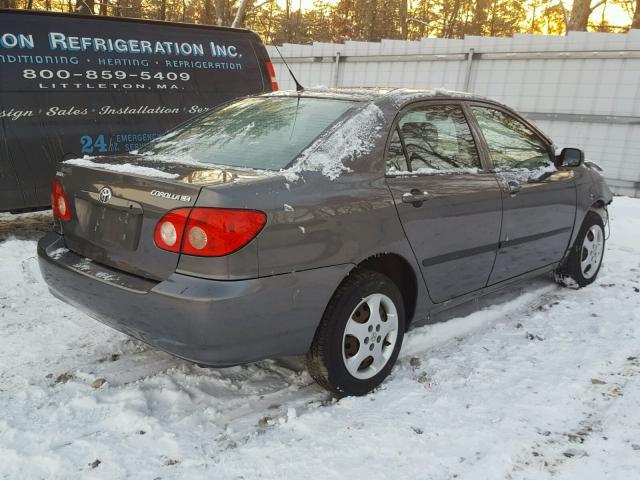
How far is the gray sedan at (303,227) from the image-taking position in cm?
239

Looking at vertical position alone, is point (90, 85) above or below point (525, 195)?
above

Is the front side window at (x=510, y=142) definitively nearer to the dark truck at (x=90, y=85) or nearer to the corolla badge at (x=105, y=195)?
the corolla badge at (x=105, y=195)

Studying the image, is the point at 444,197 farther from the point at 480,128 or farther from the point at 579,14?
the point at 579,14

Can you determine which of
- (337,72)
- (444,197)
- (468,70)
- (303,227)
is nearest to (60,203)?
(303,227)

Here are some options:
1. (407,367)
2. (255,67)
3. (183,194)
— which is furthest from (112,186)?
(255,67)

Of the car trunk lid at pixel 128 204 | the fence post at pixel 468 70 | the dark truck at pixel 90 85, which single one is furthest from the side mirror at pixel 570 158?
the fence post at pixel 468 70

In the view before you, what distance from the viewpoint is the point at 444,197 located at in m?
3.23

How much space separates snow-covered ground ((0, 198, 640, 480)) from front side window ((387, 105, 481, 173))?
3.74 feet

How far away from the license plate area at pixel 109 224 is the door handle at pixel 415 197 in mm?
1370

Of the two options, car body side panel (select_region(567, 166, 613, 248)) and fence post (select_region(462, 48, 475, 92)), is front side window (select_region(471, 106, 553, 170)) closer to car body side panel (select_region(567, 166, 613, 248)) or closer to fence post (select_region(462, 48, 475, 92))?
car body side panel (select_region(567, 166, 613, 248))

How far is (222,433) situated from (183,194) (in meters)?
1.12

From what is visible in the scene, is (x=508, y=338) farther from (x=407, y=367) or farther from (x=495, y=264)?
(x=407, y=367)

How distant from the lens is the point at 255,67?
6.64m

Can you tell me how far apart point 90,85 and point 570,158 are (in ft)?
14.4
